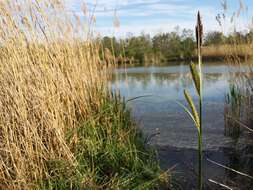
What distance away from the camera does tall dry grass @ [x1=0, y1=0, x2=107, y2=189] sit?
202cm

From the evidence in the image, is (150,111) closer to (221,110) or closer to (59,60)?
(221,110)

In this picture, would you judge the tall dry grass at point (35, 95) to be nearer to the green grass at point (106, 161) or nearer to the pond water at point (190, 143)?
the green grass at point (106, 161)

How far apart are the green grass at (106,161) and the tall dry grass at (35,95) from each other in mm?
75

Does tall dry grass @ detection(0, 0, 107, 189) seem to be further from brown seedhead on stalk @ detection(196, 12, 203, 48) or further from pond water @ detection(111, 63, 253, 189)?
brown seedhead on stalk @ detection(196, 12, 203, 48)

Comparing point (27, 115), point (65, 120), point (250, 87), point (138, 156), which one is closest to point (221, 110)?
point (250, 87)

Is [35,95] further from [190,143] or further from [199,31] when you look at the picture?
[190,143]

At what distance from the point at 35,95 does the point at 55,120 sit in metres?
0.24

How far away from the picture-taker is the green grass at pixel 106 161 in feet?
6.72

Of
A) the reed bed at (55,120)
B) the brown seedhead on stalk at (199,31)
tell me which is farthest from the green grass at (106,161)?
the brown seedhead on stalk at (199,31)

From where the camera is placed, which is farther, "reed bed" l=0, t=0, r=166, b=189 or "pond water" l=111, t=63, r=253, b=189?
"pond water" l=111, t=63, r=253, b=189

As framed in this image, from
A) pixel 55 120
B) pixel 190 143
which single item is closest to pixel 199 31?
pixel 55 120

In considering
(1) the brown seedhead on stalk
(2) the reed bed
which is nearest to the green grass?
(2) the reed bed

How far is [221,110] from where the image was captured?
511 cm

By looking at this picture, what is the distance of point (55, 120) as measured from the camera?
86.1 inches
